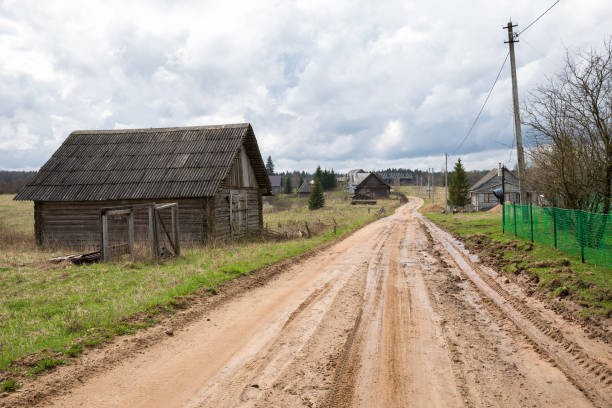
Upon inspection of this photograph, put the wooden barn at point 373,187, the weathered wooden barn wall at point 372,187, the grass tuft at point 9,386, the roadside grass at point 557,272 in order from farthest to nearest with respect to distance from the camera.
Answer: the weathered wooden barn wall at point 372,187, the wooden barn at point 373,187, the roadside grass at point 557,272, the grass tuft at point 9,386

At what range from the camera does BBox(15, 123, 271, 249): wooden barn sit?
1880cm

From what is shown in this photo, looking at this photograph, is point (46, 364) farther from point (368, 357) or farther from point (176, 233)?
point (176, 233)

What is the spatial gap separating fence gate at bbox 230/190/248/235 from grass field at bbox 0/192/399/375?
617 centimetres

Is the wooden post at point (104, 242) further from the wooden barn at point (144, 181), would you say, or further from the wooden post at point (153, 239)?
the wooden barn at point (144, 181)

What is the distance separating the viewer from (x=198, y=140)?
2130 cm

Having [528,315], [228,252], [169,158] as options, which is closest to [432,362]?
[528,315]

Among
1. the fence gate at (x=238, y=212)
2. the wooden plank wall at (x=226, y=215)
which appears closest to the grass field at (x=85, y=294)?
the wooden plank wall at (x=226, y=215)

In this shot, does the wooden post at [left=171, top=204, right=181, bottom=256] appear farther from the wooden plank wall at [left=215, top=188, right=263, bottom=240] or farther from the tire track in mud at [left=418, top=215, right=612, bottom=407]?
the tire track in mud at [left=418, top=215, right=612, bottom=407]

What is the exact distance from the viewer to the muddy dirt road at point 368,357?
13.9ft

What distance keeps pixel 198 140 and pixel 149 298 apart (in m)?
14.5

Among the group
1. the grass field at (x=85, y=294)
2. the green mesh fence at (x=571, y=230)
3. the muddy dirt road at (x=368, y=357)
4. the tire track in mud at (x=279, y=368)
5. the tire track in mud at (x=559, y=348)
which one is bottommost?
the tire track in mud at (x=559, y=348)

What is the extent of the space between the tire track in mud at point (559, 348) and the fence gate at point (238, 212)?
14.2 meters

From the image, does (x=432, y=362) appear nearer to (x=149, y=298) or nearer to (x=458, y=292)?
(x=458, y=292)

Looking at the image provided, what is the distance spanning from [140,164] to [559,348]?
768 inches
